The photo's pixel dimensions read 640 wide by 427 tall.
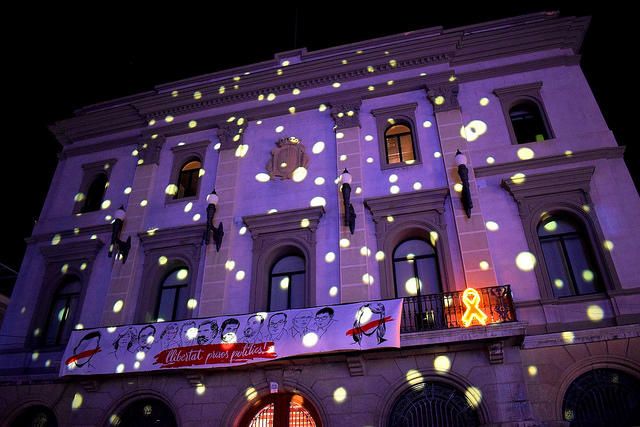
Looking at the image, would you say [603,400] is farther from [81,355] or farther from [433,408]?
[81,355]

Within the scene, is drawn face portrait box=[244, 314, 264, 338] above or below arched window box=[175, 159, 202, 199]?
below

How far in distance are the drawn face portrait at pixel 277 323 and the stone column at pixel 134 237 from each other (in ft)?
15.4

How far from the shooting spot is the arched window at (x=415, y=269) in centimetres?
1152

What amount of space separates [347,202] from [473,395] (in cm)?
567

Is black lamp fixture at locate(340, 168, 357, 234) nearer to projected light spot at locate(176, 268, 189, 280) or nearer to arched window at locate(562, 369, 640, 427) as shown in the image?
projected light spot at locate(176, 268, 189, 280)

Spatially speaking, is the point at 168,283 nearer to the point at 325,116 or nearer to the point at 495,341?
the point at 325,116

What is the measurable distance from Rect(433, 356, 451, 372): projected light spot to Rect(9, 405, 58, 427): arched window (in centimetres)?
1011

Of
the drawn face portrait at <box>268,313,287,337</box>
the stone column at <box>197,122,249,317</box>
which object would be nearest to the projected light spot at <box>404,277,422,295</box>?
the drawn face portrait at <box>268,313,287,337</box>

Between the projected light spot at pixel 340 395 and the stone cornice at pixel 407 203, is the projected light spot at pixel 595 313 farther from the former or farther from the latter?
the projected light spot at pixel 340 395

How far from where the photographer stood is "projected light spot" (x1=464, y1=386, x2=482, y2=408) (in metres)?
9.43

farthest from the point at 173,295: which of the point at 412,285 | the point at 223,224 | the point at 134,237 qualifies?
the point at 412,285

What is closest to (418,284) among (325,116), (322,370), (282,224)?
(322,370)

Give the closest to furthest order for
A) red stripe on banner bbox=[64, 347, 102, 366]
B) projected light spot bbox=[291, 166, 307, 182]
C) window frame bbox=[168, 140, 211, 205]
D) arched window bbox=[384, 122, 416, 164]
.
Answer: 1. red stripe on banner bbox=[64, 347, 102, 366]
2. arched window bbox=[384, 122, 416, 164]
3. projected light spot bbox=[291, 166, 307, 182]
4. window frame bbox=[168, 140, 211, 205]

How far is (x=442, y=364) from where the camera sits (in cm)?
988
